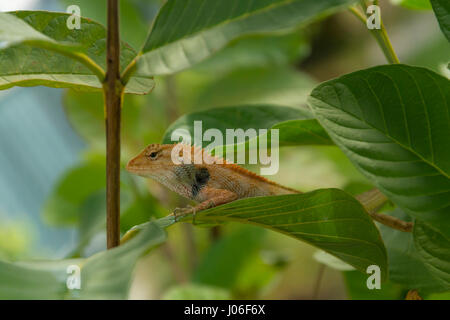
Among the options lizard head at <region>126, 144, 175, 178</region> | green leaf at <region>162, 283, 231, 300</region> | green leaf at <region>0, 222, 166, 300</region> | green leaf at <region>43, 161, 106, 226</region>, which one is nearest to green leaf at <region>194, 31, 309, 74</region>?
green leaf at <region>43, 161, 106, 226</region>

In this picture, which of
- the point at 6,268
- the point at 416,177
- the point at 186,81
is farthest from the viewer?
the point at 186,81

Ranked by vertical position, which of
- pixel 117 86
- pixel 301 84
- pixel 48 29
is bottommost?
pixel 117 86

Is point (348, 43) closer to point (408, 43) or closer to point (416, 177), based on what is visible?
point (408, 43)

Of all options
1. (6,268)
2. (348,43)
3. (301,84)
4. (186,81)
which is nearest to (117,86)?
(6,268)

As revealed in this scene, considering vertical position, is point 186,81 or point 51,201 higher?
point 186,81

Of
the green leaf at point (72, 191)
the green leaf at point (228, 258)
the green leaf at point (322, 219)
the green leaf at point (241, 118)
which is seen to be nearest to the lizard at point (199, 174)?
the green leaf at point (241, 118)

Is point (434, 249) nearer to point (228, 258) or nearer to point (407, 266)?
point (407, 266)

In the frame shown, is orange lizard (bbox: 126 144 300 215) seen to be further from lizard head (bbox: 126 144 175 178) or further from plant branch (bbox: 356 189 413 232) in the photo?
plant branch (bbox: 356 189 413 232)
